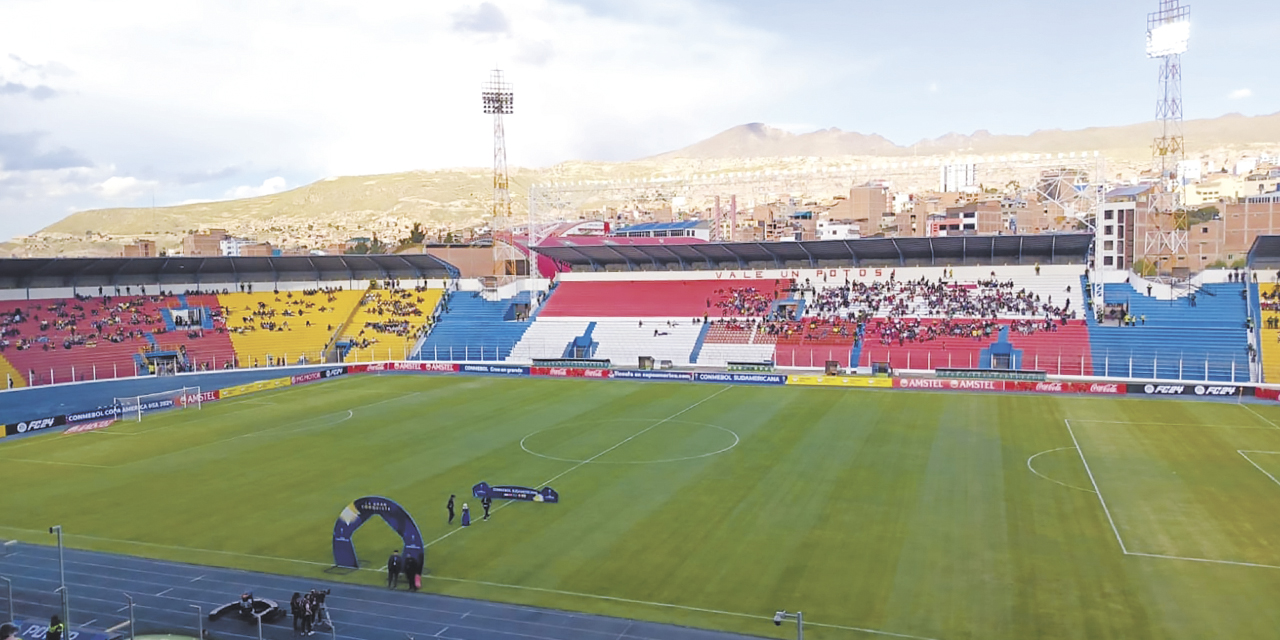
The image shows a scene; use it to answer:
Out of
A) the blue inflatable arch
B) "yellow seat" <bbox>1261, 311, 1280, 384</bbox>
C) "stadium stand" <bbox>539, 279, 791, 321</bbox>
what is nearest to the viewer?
the blue inflatable arch

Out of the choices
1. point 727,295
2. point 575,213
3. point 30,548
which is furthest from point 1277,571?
point 575,213

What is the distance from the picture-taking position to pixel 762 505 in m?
24.4

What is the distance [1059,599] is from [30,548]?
24.9 metres

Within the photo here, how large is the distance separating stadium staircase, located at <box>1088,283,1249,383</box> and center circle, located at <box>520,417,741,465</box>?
27.4m

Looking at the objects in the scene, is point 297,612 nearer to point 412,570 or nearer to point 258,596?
point 258,596

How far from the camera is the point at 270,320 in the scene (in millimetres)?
66750

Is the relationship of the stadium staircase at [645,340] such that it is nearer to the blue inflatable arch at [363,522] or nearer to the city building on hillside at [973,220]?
the blue inflatable arch at [363,522]

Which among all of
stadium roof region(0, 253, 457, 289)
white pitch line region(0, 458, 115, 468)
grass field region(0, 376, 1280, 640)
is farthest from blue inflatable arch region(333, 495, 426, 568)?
stadium roof region(0, 253, 457, 289)

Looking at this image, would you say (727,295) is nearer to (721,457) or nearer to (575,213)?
(721,457)

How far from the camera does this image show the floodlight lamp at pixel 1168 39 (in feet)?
185

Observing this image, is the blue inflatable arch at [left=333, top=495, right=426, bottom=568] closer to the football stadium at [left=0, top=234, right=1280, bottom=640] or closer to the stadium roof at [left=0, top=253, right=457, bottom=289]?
the football stadium at [left=0, top=234, right=1280, bottom=640]

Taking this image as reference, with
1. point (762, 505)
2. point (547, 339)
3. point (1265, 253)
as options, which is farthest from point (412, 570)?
point (1265, 253)

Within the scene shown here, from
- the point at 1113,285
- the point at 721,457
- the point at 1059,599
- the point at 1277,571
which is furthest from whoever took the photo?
the point at 1113,285

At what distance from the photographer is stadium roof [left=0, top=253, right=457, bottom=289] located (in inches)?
2386
